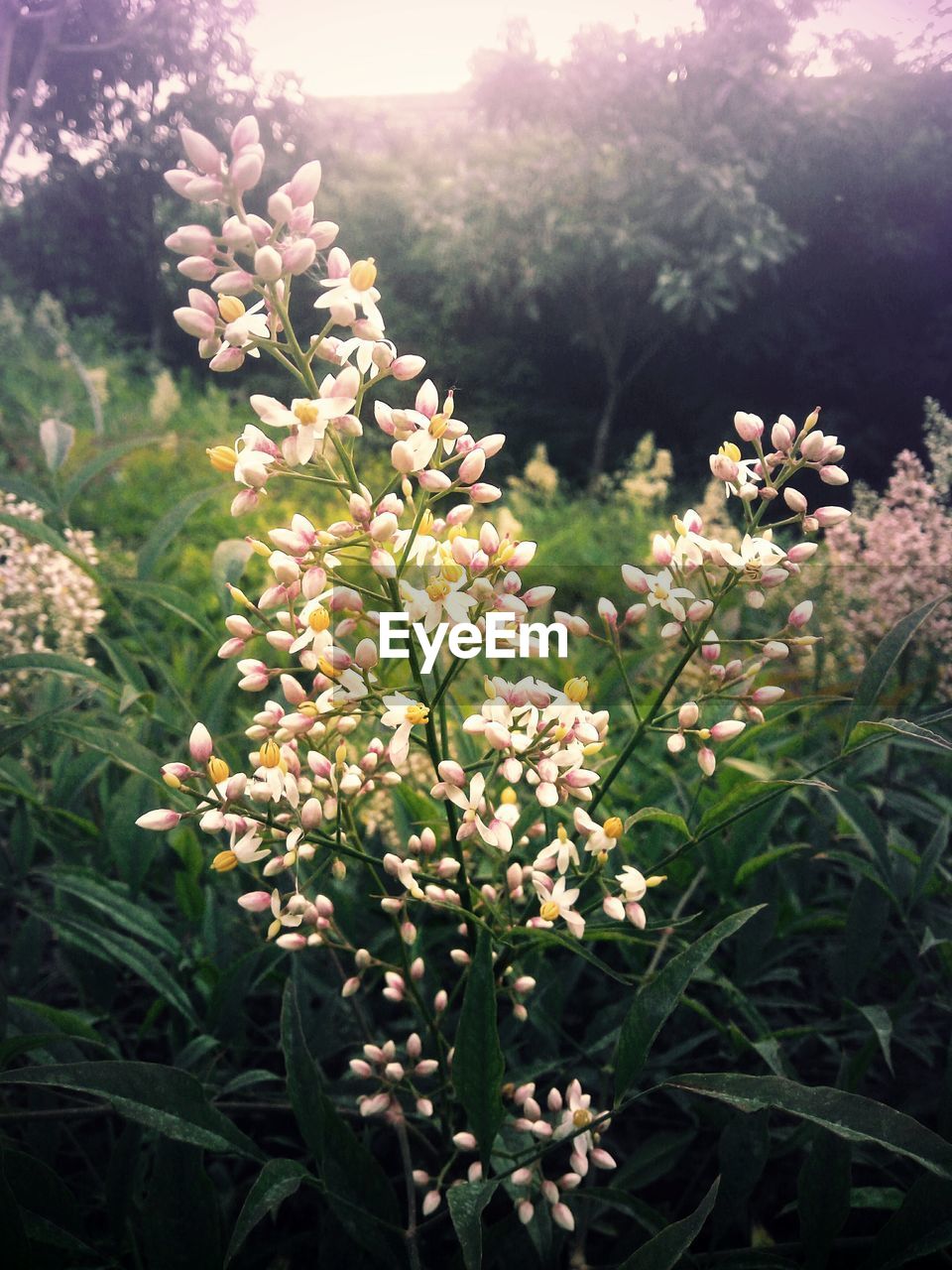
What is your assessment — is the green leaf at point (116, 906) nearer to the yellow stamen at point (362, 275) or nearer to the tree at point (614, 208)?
the yellow stamen at point (362, 275)

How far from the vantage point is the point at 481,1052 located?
441mm

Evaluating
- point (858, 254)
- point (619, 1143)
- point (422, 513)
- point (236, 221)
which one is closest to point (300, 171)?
point (236, 221)

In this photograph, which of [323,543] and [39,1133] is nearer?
[323,543]

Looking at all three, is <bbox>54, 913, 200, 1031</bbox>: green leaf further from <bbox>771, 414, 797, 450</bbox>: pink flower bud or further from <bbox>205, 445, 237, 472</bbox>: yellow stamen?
<bbox>771, 414, 797, 450</bbox>: pink flower bud

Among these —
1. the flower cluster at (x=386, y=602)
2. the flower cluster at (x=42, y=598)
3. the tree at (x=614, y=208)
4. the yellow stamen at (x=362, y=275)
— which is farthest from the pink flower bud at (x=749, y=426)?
the tree at (x=614, y=208)

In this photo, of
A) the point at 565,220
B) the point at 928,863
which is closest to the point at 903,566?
the point at 928,863

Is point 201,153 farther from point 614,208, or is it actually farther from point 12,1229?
point 614,208

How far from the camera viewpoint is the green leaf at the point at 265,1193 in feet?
1.25

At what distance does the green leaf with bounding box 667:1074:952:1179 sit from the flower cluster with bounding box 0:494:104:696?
813mm

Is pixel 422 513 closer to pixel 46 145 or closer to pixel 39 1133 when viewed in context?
pixel 39 1133

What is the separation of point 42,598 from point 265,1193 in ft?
2.54

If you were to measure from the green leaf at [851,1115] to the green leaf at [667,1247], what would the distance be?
0.05 metres

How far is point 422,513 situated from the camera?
0.42 metres

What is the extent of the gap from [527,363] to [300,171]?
Result: 13.3 feet
